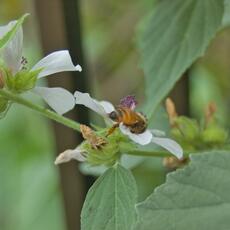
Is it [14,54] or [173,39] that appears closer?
[14,54]

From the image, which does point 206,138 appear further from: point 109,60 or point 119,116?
point 109,60

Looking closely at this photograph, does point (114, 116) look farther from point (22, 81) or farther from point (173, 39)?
point (173, 39)

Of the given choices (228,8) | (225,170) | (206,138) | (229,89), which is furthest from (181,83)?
(225,170)

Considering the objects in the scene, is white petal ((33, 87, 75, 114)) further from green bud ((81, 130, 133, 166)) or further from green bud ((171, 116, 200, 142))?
green bud ((171, 116, 200, 142))

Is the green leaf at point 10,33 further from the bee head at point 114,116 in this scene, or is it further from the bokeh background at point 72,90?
the bokeh background at point 72,90

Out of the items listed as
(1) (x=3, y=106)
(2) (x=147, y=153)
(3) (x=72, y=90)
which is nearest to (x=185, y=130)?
(2) (x=147, y=153)

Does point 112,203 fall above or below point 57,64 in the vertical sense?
below
